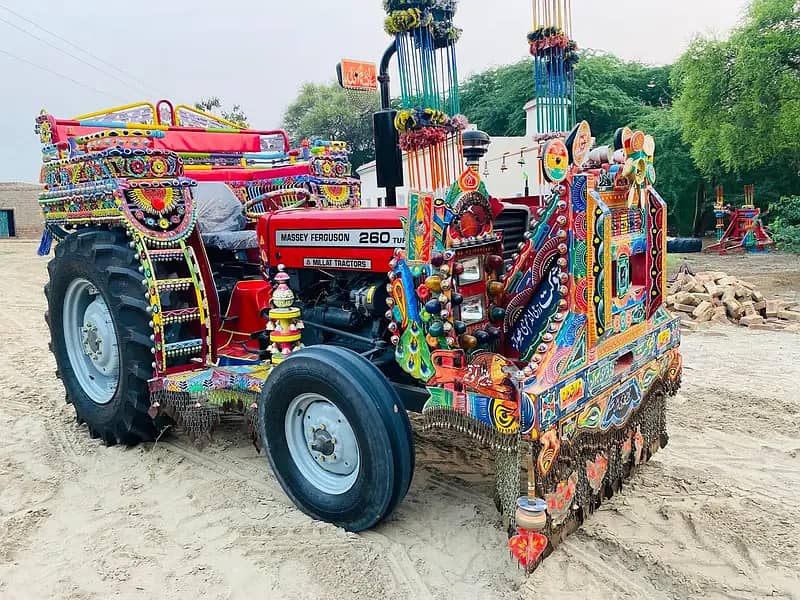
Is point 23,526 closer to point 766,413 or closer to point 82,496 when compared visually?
point 82,496

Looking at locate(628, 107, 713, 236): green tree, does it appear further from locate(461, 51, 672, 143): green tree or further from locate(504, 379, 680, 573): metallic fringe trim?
locate(504, 379, 680, 573): metallic fringe trim

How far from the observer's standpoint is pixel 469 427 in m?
2.92

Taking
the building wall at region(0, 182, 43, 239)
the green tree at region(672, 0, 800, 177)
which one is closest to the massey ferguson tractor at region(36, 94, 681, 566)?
the green tree at region(672, 0, 800, 177)

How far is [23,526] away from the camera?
11.3ft

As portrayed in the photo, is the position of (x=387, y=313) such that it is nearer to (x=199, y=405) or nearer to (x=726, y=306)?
(x=199, y=405)

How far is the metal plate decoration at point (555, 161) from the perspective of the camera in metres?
2.81

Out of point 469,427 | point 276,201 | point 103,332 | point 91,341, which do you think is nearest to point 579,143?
point 469,427

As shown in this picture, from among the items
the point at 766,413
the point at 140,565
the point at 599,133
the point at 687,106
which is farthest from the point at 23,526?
the point at 599,133

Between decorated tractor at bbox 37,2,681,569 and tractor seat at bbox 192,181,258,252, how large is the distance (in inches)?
0.6

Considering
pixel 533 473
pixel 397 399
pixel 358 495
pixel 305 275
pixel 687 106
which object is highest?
pixel 687 106

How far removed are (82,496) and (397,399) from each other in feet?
6.56

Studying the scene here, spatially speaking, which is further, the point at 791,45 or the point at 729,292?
the point at 791,45

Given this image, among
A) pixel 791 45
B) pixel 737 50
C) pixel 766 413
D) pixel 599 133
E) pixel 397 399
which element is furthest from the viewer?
pixel 599 133

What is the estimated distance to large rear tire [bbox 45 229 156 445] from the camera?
403cm
